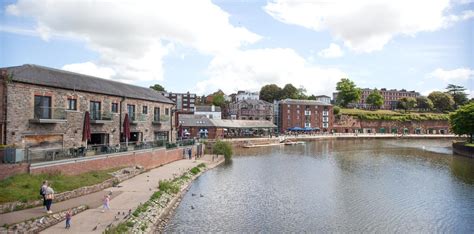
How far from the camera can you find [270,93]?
130 metres

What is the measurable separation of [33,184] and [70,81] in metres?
11.9

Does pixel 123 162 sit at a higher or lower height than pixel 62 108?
lower

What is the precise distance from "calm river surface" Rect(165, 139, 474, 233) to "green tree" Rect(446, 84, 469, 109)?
11651 centimetres

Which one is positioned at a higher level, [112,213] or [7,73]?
[7,73]

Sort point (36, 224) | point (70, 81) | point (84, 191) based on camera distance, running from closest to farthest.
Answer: point (36, 224)
point (84, 191)
point (70, 81)

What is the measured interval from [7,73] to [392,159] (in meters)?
47.4

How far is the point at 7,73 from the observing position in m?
21.8

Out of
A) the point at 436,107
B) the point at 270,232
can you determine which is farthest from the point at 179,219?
the point at 436,107

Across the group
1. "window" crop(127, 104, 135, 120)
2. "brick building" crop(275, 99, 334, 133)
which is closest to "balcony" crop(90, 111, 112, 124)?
"window" crop(127, 104, 135, 120)

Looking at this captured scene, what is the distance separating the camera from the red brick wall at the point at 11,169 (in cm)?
1822

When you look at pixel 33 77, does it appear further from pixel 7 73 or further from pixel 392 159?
pixel 392 159

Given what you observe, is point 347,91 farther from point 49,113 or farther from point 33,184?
point 33,184

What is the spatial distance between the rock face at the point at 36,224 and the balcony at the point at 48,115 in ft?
31.1

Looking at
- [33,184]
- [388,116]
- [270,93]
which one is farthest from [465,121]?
[270,93]
